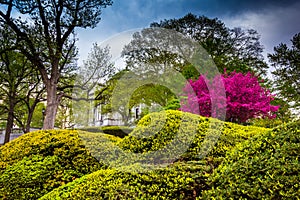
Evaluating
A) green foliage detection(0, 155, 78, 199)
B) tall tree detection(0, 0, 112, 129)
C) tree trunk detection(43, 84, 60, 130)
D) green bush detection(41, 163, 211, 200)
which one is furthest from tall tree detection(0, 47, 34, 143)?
green bush detection(41, 163, 211, 200)

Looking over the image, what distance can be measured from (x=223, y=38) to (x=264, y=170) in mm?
19263

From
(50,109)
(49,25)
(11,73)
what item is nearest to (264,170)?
(50,109)

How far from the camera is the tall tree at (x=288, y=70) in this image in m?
16.6

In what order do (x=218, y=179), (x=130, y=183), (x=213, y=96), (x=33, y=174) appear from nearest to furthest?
(x=218, y=179), (x=130, y=183), (x=33, y=174), (x=213, y=96)

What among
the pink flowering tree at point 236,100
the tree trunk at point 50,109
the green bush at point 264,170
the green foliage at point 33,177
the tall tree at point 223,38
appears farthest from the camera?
the tall tree at point 223,38

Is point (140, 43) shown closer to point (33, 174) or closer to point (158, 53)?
point (158, 53)

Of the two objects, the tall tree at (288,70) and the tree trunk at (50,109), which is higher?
the tall tree at (288,70)

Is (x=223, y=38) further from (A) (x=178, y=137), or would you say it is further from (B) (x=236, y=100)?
(A) (x=178, y=137)

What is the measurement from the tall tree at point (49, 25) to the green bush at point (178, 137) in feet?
31.4

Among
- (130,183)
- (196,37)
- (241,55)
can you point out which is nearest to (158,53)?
(196,37)

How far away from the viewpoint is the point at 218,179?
2.46 metres

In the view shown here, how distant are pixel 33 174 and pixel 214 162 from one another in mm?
3021

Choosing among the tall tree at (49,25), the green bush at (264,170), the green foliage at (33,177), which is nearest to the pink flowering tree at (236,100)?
the green foliage at (33,177)

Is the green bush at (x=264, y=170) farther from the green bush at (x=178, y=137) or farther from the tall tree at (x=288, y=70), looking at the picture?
the tall tree at (x=288, y=70)
